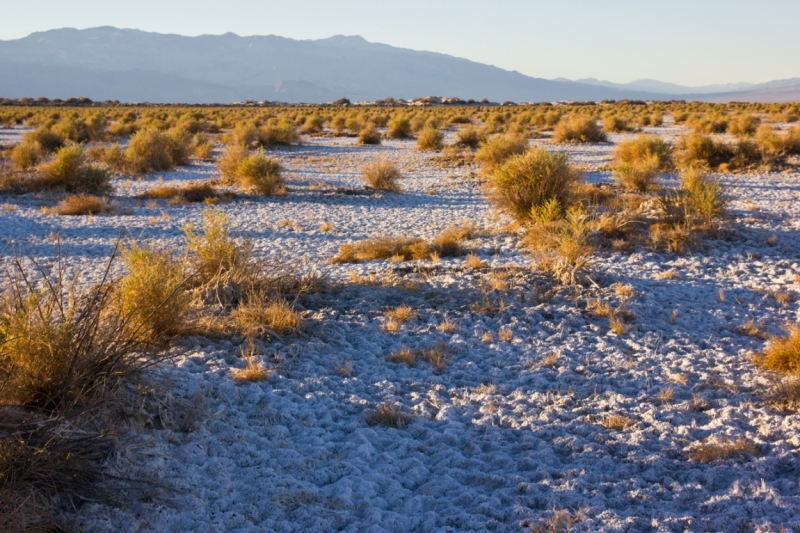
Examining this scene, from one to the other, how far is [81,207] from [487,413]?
1014 centimetres

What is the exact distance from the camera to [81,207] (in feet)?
38.3

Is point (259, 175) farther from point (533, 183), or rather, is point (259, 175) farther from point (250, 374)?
point (250, 374)

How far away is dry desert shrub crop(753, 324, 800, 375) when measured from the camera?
4984 mm

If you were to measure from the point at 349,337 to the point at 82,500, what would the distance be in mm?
3087

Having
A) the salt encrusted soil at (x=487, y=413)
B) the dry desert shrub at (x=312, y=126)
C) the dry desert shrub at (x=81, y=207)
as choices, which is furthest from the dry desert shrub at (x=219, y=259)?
the dry desert shrub at (x=312, y=126)

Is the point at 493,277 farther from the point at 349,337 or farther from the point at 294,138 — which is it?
the point at 294,138

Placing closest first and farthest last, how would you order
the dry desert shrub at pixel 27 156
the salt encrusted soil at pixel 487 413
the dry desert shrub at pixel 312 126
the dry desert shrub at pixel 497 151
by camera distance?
the salt encrusted soil at pixel 487 413
the dry desert shrub at pixel 497 151
the dry desert shrub at pixel 27 156
the dry desert shrub at pixel 312 126

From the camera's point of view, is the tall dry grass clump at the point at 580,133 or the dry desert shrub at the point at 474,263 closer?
the dry desert shrub at the point at 474,263

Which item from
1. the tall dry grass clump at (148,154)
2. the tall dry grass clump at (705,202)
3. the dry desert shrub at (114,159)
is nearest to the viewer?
the tall dry grass clump at (705,202)

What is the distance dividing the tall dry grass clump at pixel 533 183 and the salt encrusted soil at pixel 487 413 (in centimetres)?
189

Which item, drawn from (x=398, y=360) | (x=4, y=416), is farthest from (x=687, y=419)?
(x=4, y=416)

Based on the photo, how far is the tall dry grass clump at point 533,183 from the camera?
10.1 metres

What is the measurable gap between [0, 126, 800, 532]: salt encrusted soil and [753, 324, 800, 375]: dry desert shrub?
A: 19cm

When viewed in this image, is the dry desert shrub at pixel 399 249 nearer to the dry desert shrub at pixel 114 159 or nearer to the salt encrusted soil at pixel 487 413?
the salt encrusted soil at pixel 487 413
